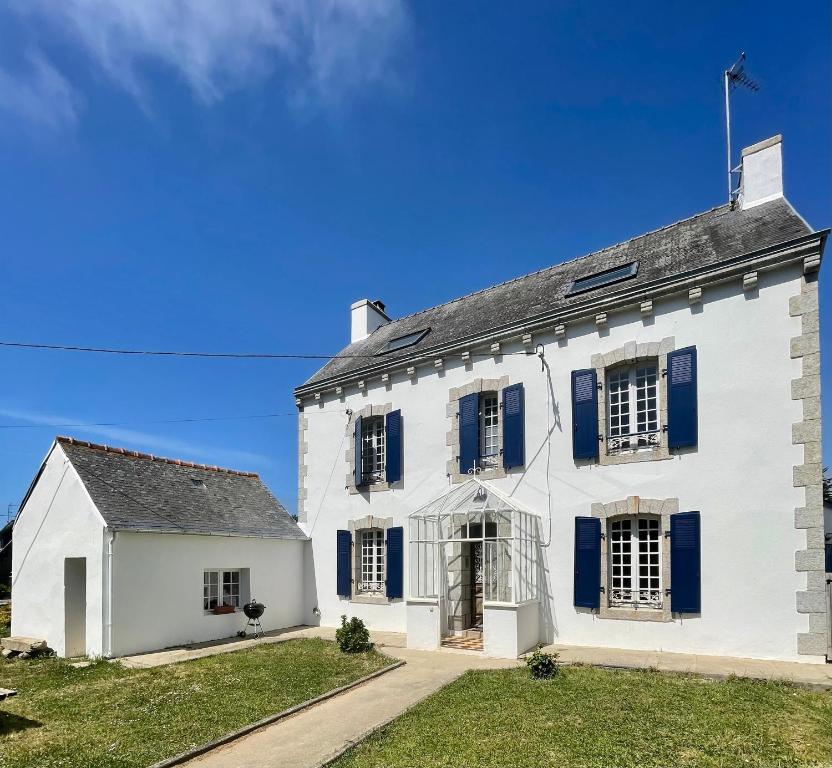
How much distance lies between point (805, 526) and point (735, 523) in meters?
0.87

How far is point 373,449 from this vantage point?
13883 mm

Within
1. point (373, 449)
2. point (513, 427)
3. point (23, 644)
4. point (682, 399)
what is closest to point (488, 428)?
point (513, 427)

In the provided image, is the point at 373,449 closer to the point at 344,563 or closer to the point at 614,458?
the point at 344,563

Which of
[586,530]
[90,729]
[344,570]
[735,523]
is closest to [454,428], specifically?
[586,530]

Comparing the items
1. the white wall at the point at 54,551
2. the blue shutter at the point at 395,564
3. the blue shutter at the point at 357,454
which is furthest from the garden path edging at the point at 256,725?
the blue shutter at the point at 357,454

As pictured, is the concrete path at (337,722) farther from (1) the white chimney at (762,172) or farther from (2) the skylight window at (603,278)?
(1) the white chimney at (762,172)

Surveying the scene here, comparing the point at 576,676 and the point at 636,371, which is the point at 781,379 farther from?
the point at 576,676

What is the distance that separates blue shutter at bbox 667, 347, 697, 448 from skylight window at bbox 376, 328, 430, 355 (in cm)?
592

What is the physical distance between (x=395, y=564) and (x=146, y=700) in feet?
19.2

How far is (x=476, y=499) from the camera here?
36.8ft

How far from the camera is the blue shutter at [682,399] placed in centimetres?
937

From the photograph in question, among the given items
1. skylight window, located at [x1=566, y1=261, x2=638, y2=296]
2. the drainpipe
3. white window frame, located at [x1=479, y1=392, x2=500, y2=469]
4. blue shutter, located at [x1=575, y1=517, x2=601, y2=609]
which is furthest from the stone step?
skylight window, located at [x1=566, y1=261, x2=638, y2=296]

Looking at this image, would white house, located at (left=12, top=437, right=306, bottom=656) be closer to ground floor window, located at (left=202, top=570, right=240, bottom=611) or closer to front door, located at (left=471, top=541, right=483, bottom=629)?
ground floor window, located at (left=202, top=570, right=240, bottom=611)

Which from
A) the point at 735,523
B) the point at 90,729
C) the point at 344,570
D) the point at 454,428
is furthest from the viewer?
the point at 344,570
